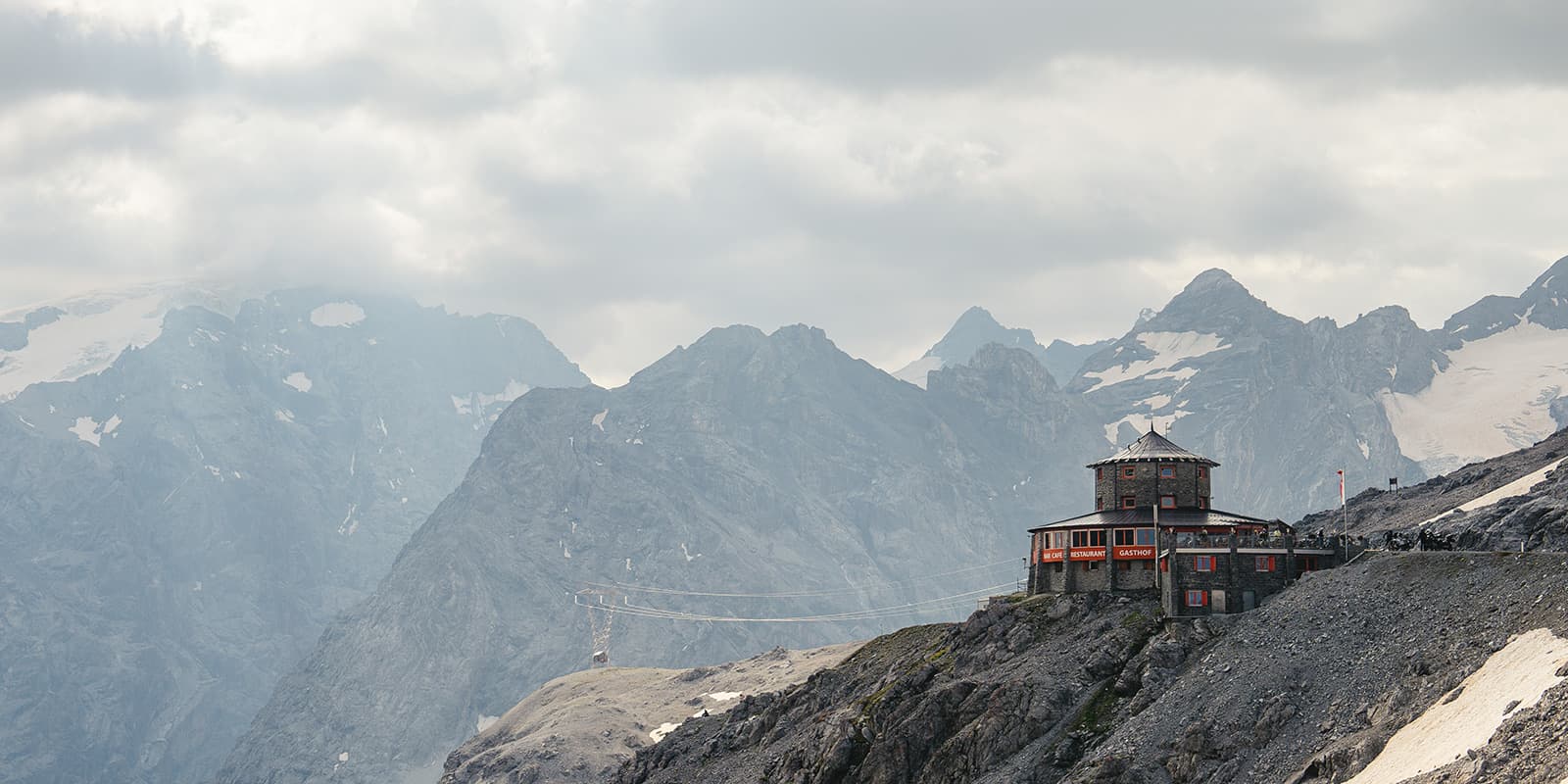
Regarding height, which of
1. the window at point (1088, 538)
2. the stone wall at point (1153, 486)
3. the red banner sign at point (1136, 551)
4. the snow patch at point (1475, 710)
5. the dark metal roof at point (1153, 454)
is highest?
the dark metal roof at point (1153, 454)

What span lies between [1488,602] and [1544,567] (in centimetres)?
381

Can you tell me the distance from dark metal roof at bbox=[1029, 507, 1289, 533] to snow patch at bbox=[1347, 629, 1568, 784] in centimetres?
3857

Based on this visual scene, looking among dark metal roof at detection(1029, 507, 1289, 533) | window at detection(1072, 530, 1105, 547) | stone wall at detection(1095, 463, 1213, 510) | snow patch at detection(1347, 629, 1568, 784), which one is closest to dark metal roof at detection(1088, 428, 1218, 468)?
stone wall at detection(1095, 463, 1213, 510)

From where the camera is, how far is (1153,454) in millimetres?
147625

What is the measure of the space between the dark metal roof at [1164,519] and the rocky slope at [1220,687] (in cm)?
658

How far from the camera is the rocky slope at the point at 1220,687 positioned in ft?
326

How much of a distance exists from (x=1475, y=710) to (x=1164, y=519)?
4681 cm

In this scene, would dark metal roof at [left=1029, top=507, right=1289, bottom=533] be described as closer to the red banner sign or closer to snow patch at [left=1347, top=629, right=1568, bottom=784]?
the red banner sign

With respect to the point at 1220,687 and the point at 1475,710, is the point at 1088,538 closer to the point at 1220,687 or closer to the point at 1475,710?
the point at 1220,687

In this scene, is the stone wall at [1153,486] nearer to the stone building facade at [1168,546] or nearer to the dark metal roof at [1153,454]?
the stone building facade at [1168,546]

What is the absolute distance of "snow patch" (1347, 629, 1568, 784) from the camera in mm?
90562

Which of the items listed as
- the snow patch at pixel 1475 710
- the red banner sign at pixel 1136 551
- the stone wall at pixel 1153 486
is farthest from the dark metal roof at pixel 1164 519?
the snow patch at pixel 1475 710

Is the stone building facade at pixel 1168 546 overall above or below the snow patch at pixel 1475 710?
above

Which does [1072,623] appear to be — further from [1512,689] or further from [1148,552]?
[1512,689]
